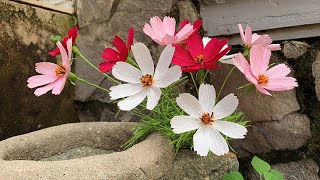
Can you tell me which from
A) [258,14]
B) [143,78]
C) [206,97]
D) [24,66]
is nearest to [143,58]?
[143,78]

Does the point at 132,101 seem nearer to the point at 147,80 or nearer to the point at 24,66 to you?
the point at 147,80

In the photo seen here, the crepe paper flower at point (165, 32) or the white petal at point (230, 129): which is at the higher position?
the crepe paper flower at point (165, 32)

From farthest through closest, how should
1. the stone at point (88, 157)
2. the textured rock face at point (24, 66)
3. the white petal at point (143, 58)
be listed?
the textured rock face at point (24, 66)
the white petal at point (143, 58)
the stone at point (88, 157)

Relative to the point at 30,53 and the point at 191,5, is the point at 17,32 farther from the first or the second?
the point at 191,5

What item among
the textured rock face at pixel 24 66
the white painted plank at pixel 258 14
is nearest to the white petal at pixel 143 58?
the white painted plank at pixel 258 14

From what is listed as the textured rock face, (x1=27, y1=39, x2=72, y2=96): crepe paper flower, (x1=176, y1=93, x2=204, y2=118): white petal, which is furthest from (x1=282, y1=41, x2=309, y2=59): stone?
the textured rock face

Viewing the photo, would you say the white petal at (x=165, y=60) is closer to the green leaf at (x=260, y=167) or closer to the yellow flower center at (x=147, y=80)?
the yellow flower center at (x=147, y=80)

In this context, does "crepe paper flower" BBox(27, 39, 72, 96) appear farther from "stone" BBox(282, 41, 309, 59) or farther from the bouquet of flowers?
"stone" BBox(282, 41, 309, 59)
